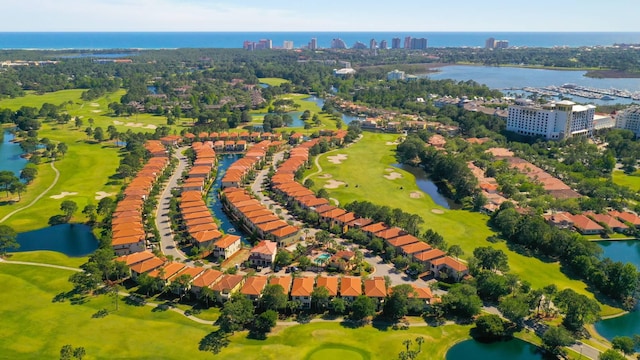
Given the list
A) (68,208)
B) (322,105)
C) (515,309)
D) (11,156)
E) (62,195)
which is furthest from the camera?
(322,105)

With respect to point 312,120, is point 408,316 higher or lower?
lower

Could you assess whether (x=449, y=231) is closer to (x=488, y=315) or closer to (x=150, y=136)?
(x=488, y=315)

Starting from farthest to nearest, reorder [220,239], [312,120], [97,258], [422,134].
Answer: [312,120]
[422,134]
[220,239]
[97,258]

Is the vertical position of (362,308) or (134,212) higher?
(134,212)

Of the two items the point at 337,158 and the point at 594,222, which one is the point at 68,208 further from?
the point at 594,222

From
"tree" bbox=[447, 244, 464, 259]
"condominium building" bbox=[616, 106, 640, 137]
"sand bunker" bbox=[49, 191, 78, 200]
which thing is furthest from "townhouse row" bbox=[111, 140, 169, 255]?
"condominium building" bbox=[616, 106, 640, 137]

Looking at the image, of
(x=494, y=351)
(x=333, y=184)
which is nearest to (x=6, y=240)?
(x=333, y=184)

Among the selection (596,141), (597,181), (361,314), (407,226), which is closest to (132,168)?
(407,226)

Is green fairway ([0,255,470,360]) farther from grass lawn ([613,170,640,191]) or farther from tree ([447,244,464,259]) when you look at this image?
grass lawn ([613,170,640,191])
